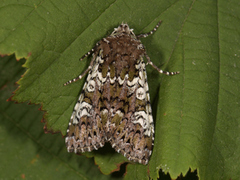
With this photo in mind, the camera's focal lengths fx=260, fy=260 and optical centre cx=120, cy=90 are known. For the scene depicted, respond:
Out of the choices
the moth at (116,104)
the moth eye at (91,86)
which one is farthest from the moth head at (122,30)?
the moth eye at (91,86)

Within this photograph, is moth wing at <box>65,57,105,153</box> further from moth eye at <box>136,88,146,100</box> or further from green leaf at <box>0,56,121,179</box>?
green leaf at <box>0,56,121,179</box>

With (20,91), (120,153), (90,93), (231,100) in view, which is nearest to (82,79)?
(90,93)

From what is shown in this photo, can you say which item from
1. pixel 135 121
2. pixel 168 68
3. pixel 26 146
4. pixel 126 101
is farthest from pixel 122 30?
pixel 26 146

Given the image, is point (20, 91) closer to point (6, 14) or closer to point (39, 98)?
point (39, 98)

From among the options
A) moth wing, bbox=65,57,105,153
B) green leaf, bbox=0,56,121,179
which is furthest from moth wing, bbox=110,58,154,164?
green leaf, bbox=0,56,121,179

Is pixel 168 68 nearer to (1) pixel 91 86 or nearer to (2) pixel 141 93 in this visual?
(2) pixel 141 93

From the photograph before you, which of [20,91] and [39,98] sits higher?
Result: [20,91]

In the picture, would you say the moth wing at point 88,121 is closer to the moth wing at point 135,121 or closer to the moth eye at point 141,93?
the moth wing at point 135,121
